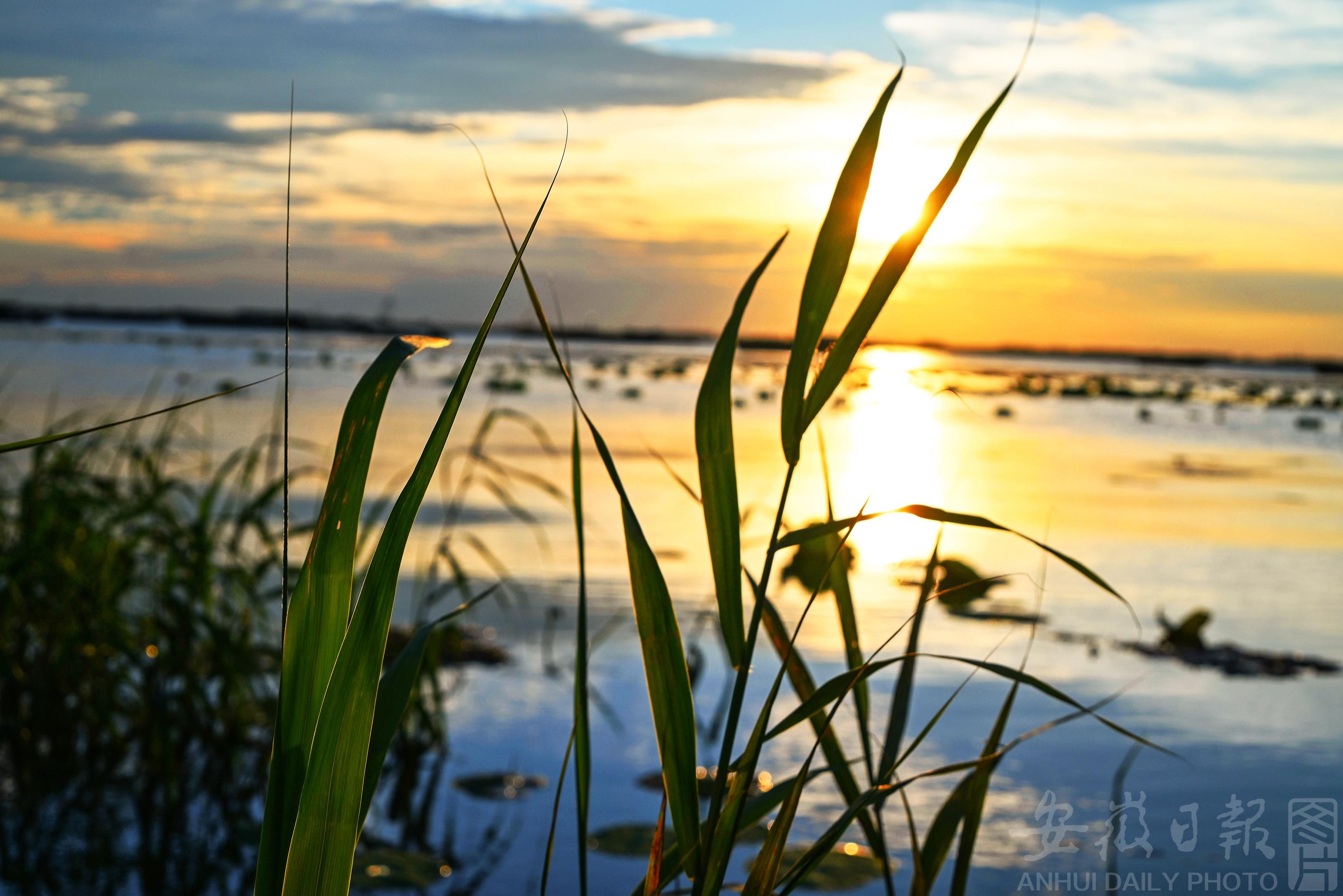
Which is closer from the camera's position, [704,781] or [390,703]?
[390,703]

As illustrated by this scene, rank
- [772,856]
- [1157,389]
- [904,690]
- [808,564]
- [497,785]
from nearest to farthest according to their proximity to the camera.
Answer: [772,856] < [904,690] < [497,785] < [808,564] < [1157,389]

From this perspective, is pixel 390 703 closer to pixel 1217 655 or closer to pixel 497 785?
pixel 497 785

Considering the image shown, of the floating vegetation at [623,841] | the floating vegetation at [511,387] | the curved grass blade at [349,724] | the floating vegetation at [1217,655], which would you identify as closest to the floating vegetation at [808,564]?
the floating vegetation at [1217,655]

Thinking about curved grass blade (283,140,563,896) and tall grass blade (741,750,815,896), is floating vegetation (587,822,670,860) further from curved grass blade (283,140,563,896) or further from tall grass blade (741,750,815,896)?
curved grass blade (283,140,563,896)

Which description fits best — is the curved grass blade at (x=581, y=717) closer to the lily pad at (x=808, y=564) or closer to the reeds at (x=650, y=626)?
the reeds at (x=650, y=626)

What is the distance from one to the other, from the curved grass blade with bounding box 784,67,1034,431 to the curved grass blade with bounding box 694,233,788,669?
0.07 m

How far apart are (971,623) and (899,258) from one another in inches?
155

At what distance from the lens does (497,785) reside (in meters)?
2.68

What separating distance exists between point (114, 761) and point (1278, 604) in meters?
4.74

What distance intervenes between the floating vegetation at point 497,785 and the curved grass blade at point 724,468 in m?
1.96

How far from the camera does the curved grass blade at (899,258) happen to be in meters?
0.77

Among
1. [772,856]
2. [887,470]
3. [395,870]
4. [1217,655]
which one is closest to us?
[772,856]

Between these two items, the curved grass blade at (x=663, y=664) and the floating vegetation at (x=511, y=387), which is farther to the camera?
the floating vegetation at (x=511, y=387)

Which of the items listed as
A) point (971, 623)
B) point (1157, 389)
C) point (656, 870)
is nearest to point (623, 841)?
Result: point (656, 870)
